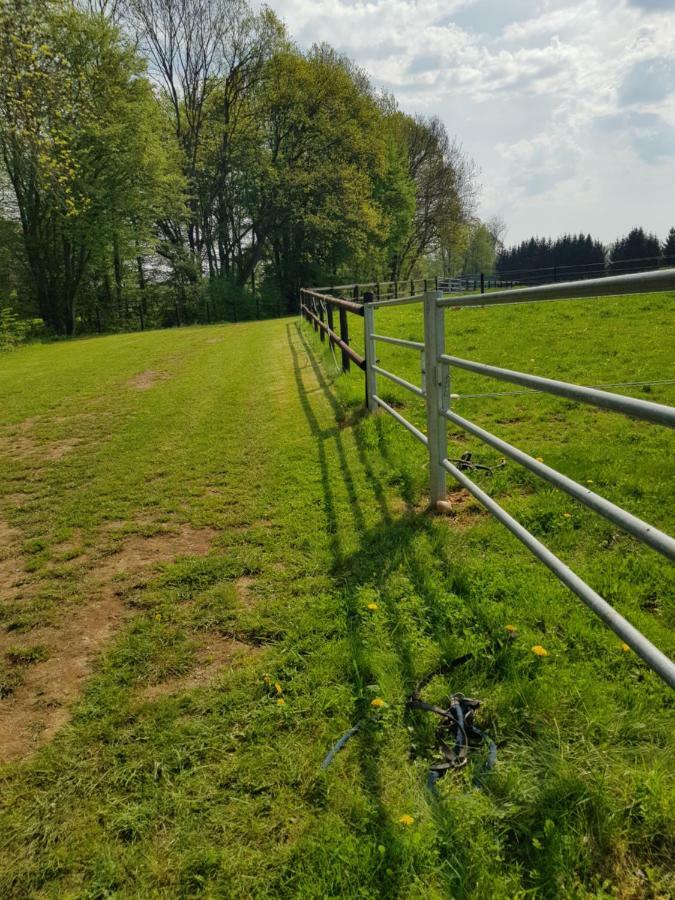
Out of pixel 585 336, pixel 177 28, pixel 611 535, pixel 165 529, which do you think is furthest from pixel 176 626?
pixel 177 28

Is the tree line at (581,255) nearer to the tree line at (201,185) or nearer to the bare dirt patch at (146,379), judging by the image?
the tree line at (201,185)

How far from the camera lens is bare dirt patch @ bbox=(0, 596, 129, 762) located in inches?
76.6

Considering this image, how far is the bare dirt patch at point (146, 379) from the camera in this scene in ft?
28.2

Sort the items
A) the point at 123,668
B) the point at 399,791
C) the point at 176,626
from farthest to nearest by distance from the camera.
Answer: the point at 176,626 < the point at 123,668 < the point at 399,791

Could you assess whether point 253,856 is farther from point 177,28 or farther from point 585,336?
point 177,28

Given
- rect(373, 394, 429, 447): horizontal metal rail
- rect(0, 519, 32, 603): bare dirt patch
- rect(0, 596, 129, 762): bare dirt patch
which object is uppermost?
rect(373, 394, 429, 447): horizontal metal rail

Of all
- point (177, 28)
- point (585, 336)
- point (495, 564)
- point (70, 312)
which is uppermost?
point (177, 28)

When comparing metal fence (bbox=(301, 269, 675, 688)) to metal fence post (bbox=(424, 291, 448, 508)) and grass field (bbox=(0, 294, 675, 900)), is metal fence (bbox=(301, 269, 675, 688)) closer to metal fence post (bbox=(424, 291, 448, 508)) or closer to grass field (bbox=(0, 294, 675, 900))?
metal fence post (bbox=(424, 291, 448, 508))

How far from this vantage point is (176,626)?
2.52 meters

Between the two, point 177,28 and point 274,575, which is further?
point 177,28

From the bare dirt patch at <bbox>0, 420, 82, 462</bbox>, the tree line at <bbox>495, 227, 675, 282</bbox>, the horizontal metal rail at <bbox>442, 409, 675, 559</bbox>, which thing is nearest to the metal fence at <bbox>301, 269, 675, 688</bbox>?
the horizontal metal rail at <bbox>442, 409, 675, 559</bbox>

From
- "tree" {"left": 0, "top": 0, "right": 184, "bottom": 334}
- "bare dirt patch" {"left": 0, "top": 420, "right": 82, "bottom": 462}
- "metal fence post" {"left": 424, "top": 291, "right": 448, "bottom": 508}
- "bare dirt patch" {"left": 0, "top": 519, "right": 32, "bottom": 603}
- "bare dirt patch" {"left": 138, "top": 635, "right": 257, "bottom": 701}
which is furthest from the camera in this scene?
"tree" {"left": 0, "top": 0, "right": 184, "bottom": 334}

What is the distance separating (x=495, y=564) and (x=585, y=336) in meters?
7.14

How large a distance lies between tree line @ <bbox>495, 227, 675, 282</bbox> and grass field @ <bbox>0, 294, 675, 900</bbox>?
30.7 m
